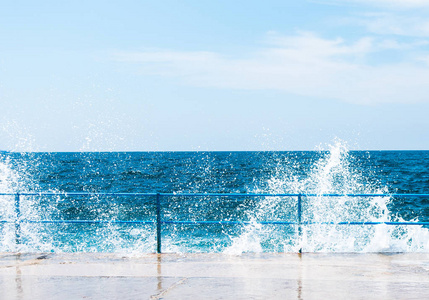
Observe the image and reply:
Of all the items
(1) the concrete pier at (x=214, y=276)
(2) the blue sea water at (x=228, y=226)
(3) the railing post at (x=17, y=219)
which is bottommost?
(2) the blue sea water at (x=228, y=226)

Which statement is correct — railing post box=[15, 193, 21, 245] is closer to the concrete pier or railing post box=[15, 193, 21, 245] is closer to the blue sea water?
the blue sea water

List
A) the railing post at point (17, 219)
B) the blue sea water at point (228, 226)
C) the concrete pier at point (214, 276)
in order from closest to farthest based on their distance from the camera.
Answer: the concrete pier at point (214, 276) < the railing post at point (17, 219) < the blue sea water at point (228, 226)

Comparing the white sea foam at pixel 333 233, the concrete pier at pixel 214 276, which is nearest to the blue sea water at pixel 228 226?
the white sea foam at pixel 333 233

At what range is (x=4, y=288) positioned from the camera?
262 inches

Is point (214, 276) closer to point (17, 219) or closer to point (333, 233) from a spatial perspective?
point (17, 219)

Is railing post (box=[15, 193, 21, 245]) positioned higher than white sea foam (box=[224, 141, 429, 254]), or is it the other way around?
railing post (box=[15, 193, 21, 245])

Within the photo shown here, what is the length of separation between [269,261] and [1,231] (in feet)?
52.9

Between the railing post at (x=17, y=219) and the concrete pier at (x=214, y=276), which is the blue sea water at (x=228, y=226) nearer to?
the railing post at (x=17, y=219)

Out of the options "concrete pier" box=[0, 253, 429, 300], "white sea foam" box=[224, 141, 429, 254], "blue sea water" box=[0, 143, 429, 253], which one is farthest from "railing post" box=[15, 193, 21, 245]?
"white sea foam" box=[224, 141, 429, 254]

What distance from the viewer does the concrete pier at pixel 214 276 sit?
627cm

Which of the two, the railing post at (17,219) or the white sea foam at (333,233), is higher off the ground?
the railing post at (17,219)

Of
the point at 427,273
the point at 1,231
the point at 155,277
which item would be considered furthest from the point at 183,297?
the point at 1,231

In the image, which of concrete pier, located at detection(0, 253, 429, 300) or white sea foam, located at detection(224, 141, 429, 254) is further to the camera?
white sea foam, located at detection(224, 141, 429, 254)

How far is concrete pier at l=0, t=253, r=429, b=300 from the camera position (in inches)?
247
